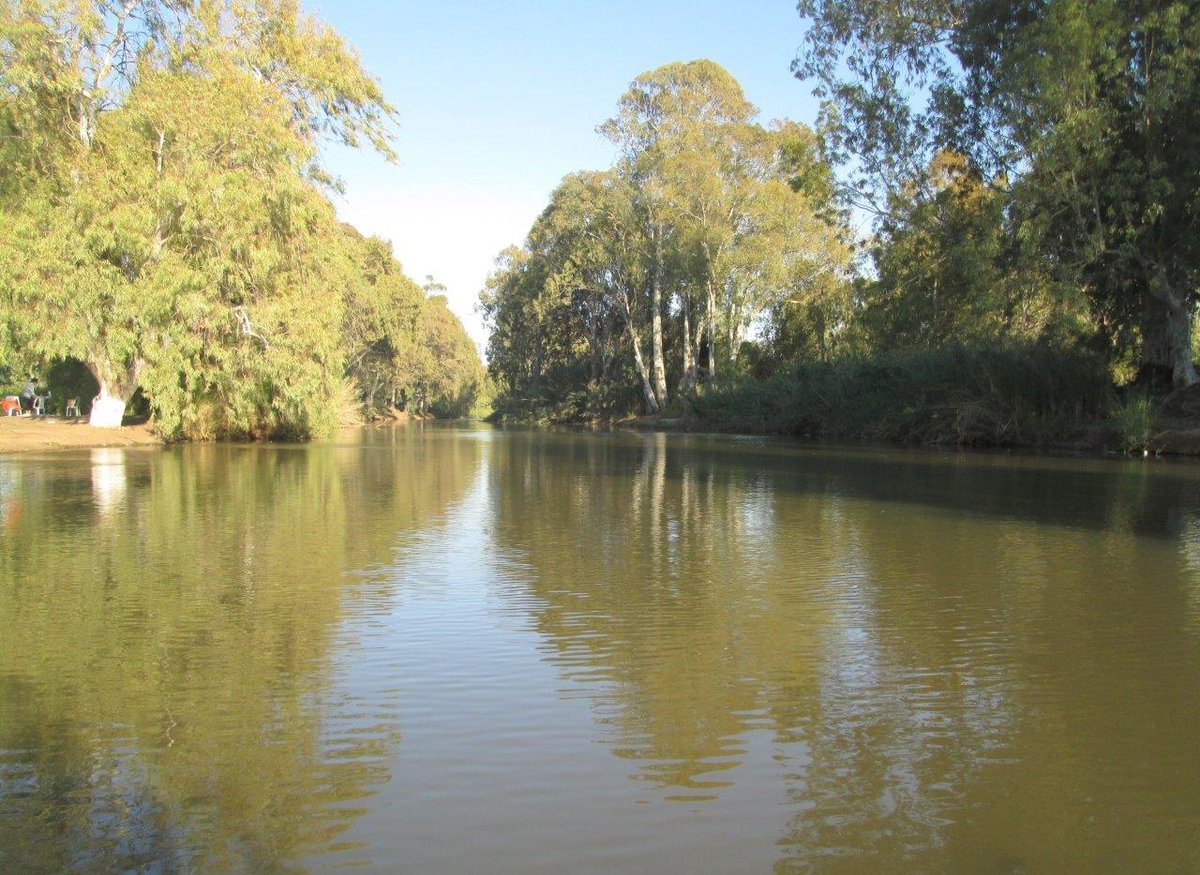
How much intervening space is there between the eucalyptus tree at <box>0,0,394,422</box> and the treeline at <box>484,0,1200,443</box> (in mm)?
14743

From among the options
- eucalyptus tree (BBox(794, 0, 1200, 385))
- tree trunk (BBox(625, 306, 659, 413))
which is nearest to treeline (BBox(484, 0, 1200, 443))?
eucalyptus tree (BBox(794, 0, 1200, 385))

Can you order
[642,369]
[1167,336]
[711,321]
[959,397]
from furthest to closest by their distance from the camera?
[642,369], [711,321], [959,397], [1167,336]

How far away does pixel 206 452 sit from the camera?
22.3 metres

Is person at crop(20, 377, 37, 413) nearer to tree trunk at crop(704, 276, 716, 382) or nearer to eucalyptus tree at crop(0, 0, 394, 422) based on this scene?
eucalyptus tree at crop(0, 0, 394, 422)

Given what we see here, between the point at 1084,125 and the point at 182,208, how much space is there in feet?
68.4

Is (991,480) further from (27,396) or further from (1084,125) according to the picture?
(27,396)

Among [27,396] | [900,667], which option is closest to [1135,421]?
[900,667]

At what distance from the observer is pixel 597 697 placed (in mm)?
4391

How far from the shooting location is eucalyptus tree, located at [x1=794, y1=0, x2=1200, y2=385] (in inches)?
843

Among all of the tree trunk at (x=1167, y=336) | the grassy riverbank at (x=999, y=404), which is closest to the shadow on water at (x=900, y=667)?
the grassy riverbank at (x=999, y=404)

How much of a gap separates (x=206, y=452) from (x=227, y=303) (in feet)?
15.7

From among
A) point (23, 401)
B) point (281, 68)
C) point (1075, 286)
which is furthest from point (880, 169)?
point (23, 401)

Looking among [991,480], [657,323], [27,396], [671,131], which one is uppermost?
[671,131]

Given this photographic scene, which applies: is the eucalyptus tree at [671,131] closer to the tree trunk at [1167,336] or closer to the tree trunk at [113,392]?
the tree trunk at [1167,336]
